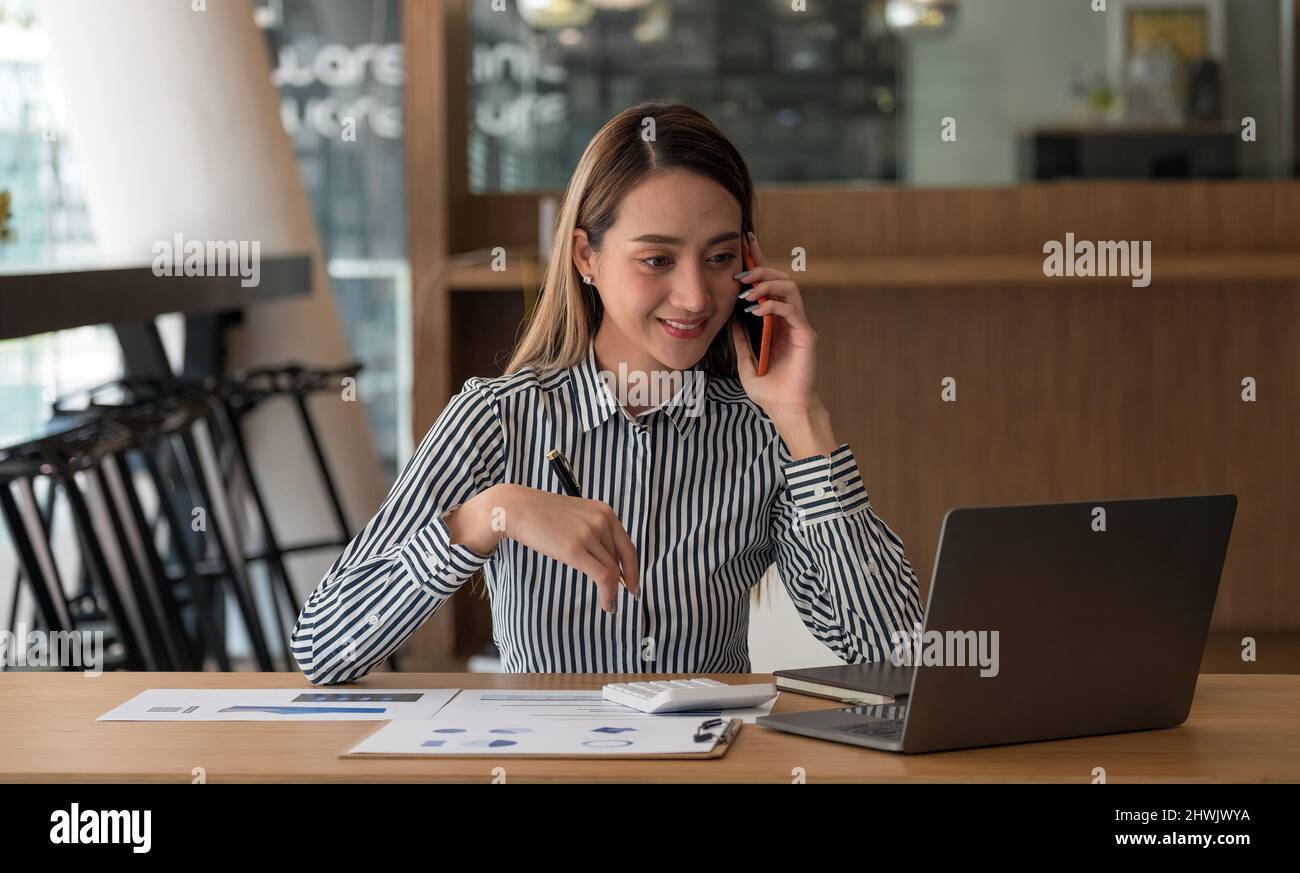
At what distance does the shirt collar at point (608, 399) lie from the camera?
1701 millimetres

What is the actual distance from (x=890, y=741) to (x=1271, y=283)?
10.5ft

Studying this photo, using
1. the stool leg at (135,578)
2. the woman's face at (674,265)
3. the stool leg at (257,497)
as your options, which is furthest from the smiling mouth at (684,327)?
the stool leg at (257,497)

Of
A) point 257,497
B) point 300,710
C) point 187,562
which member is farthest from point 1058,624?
point 257,497

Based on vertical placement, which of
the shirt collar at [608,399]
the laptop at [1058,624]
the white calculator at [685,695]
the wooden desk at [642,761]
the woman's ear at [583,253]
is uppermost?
the woman's ear at [583,253]

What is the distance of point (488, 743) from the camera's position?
117cm

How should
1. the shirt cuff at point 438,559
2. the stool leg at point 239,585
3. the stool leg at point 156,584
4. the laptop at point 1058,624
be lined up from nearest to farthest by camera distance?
the laptop at point 1058,624 → the shirt cuff at point 438,559 → the stool leg at point 156,584 → the stool leg at point 239,585

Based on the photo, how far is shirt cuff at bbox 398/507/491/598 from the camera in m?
1.44

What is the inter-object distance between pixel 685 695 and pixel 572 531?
176mm

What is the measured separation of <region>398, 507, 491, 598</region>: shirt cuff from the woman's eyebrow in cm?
38

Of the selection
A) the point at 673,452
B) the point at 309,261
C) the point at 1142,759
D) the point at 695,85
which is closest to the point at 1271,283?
the point at 695,85

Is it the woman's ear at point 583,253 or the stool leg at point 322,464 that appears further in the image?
the stool leg at point 322,464

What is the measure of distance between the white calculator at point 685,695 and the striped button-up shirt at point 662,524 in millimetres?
288

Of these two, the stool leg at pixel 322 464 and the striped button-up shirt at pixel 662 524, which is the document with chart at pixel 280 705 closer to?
the striped button-up shirt at pixel 662 524
